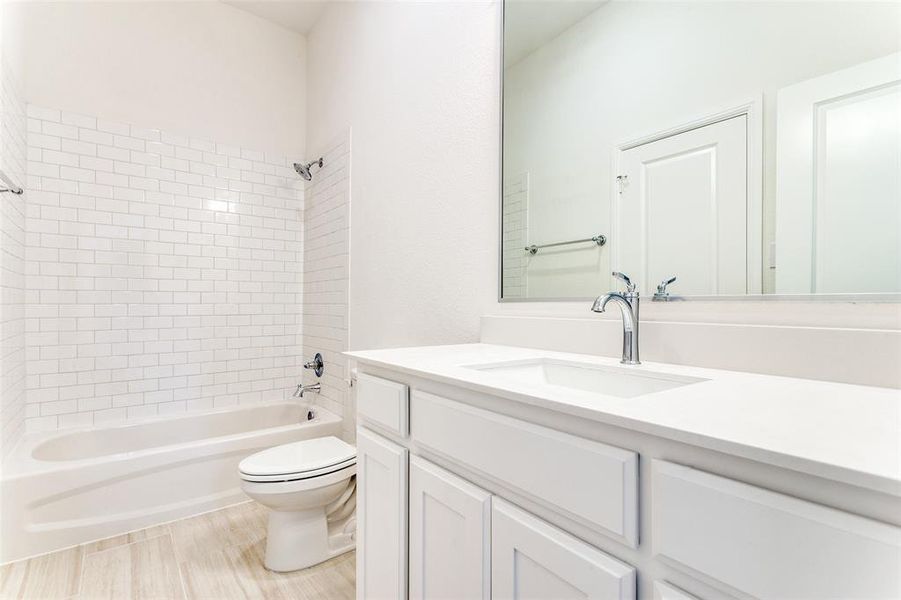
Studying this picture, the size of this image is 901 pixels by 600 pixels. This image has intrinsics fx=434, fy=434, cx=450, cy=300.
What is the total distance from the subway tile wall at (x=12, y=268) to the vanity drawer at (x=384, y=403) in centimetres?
165

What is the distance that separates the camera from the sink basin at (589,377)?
0.93 meters

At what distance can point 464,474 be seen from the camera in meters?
0.87

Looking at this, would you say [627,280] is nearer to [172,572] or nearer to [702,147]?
[702,147]

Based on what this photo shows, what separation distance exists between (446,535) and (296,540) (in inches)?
43.6

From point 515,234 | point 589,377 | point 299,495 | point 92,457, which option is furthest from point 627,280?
point 92,457

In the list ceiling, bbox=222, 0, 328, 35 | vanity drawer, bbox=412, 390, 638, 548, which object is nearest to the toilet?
vanity drawer, bbox=412, 390, 638, 548

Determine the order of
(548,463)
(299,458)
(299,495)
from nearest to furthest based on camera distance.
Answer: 1. (548,463)
2. (299,495)
3. (299,458)

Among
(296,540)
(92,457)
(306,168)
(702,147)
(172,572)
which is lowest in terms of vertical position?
(172,572)

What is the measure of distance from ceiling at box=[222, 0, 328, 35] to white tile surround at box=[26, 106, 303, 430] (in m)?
0.88

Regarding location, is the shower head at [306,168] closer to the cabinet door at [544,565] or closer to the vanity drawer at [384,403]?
the vanity drawer at [384,403]

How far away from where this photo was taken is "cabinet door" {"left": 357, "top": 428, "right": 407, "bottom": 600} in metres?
1.03

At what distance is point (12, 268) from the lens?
1946 mm

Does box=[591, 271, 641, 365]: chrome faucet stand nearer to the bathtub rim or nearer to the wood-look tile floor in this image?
the wood-look tile floor

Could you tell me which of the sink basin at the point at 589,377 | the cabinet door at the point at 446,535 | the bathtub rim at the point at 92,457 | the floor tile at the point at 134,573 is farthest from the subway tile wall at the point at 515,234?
the floor tile at the point at 134,573
